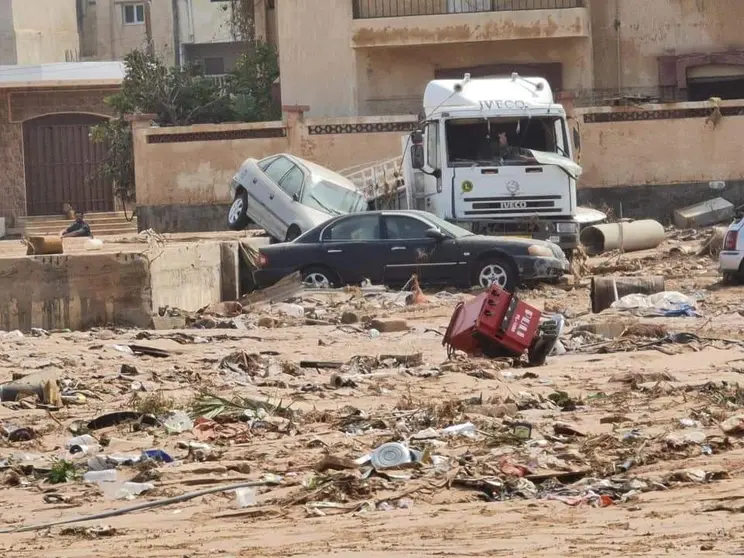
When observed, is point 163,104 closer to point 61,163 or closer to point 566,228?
point 61,163

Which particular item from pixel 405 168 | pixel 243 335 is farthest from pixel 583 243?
pixel 243 335

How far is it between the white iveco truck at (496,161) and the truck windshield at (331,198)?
0.96 m

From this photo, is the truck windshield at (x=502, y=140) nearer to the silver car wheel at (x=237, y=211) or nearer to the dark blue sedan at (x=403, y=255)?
the dark blue sedan at (x=403, y=255)

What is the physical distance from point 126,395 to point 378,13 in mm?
23690

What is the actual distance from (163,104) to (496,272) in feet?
53.2

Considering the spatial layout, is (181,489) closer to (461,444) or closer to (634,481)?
(461,444)

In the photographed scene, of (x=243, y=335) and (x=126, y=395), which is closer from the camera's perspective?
(x=126, y=395)

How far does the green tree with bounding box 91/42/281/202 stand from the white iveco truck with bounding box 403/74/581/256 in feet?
39.7

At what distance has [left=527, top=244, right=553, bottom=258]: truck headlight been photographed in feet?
73.0

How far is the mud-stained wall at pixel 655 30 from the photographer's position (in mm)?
35500

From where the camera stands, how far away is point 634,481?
8.57 meters

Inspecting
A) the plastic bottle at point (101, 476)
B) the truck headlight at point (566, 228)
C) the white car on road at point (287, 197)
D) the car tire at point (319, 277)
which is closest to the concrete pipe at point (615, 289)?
the truck headlight at point (566, 228)

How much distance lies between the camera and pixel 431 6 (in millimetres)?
36156

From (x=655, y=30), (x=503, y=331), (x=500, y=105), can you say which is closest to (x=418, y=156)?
(x=500, y=105)
